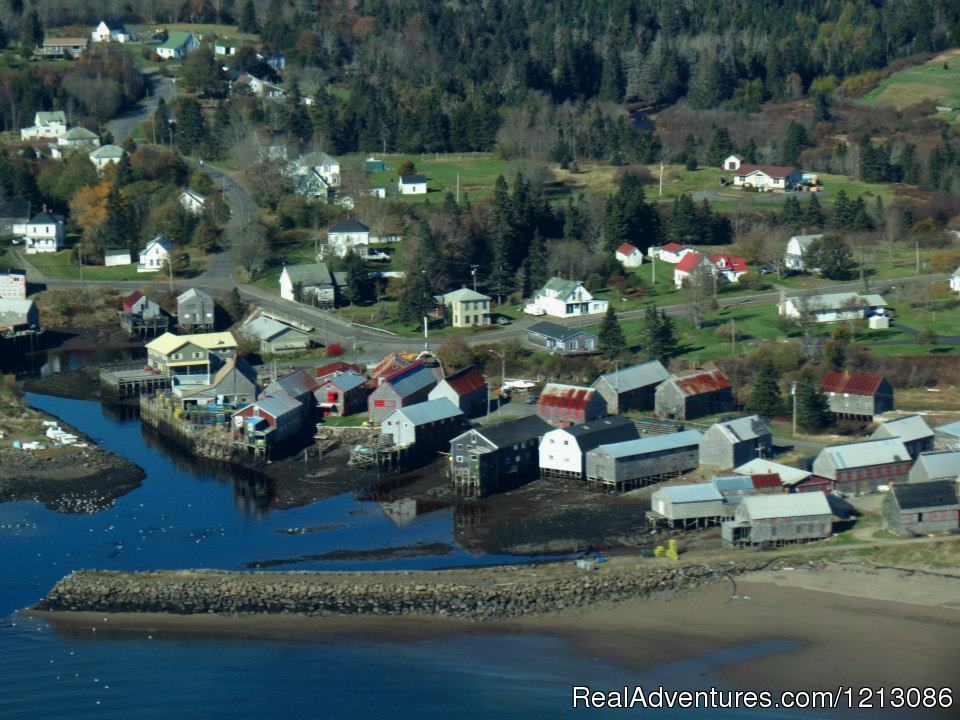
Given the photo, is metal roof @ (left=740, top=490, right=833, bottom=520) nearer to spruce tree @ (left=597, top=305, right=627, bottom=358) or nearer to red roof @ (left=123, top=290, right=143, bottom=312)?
spruce tree @ (left=597, top=305, right=627, bottom=358)

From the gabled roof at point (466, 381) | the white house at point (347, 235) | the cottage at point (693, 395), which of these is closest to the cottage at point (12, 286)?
the white house at point (347, 235)

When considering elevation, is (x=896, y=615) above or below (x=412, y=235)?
below

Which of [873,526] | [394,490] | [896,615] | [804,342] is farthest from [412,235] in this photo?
[896,615]

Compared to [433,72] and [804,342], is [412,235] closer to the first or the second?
[804,342]

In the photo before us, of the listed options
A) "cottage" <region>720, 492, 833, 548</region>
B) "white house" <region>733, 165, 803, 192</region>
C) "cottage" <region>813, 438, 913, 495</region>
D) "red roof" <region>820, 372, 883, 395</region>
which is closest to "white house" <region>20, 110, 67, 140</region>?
"white house" <region>733, 165, 803, 192</region>

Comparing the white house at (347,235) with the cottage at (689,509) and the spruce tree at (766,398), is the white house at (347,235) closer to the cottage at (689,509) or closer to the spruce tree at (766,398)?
the spruce tree at (766,398)

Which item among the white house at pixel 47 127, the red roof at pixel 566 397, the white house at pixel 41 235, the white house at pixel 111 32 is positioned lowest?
the red roof at pixel 566 397

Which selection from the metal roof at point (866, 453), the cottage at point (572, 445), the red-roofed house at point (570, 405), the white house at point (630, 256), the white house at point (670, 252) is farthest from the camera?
the white house at point (630, 256)
